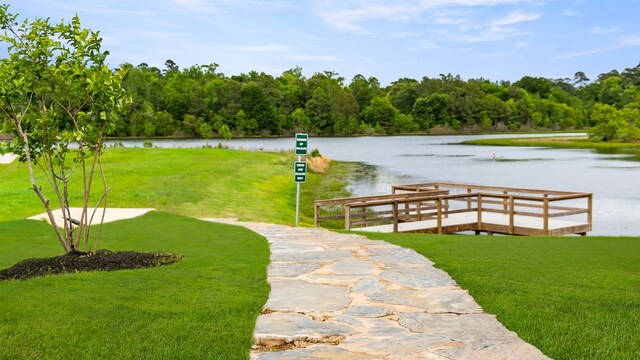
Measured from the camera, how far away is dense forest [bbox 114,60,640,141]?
4264 inches

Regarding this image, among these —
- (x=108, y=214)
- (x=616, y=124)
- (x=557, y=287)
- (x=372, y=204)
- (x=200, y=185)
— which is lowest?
(x=108, y=214)

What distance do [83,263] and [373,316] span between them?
4.59 m

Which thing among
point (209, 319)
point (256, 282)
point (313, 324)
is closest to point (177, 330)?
point (209, 319)

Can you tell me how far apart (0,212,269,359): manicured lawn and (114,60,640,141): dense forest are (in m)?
87.3

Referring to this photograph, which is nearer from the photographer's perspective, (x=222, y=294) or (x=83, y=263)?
(x=222, y=294)

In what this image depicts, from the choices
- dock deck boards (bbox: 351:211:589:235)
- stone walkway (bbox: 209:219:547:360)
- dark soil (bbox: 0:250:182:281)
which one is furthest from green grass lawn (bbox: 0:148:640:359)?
dock deck boards (bbox: 351:211:589:235)

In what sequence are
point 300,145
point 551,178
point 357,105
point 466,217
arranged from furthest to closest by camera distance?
point 357,105, point 551,178, point 466,217, point 300,145

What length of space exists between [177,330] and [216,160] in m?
34.1

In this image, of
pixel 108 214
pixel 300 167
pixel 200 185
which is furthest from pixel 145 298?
pixel 200 185

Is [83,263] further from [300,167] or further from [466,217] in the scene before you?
[466,217]

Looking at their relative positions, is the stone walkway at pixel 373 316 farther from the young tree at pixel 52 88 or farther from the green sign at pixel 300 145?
the green sign at pixel 300 145

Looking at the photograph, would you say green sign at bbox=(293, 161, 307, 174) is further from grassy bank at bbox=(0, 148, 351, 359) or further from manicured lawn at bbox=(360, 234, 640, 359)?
manicured lawn at bbox=(360, 234, 640, 359)

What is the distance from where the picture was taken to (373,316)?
5.68 m

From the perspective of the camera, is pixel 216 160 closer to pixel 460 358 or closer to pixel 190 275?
pixel 190 275
